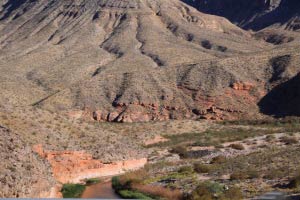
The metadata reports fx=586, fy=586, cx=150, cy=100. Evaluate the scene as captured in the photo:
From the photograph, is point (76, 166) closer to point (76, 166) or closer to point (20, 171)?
point (76, 166)

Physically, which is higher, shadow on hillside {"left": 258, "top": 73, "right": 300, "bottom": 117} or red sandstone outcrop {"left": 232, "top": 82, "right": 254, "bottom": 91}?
red sandstone outcrop {"left": 232, "top": 82, "right": 254, "bottom": 91}

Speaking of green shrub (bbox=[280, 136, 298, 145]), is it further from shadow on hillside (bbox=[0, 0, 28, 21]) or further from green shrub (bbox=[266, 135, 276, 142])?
shadow on hillside (bbox=[0, 0, 28, 21])

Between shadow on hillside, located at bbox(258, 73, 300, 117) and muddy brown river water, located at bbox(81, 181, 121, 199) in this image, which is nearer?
muddy brown river water, located at bbox(81, 181, 121, 199)

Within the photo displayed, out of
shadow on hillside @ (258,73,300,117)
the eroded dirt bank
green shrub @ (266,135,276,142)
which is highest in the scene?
shadow on hillside @ (258,73,300,117)

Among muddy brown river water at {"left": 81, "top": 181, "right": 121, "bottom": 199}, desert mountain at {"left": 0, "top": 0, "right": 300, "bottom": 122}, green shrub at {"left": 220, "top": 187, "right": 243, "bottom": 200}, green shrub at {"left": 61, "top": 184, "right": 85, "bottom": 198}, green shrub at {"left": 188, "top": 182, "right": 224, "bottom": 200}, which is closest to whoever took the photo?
green shrub at {"left": 220, "top": 187, "right": 243, "bottom": 200}

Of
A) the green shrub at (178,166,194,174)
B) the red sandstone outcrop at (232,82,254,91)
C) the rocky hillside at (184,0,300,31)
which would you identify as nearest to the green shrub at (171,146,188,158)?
the green shrub at (178,166,194,174)

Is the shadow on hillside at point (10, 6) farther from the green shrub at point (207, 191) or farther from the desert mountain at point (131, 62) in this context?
the green shrub at point (207, 191)

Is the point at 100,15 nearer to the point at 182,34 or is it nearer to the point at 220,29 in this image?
the point at 182,34
